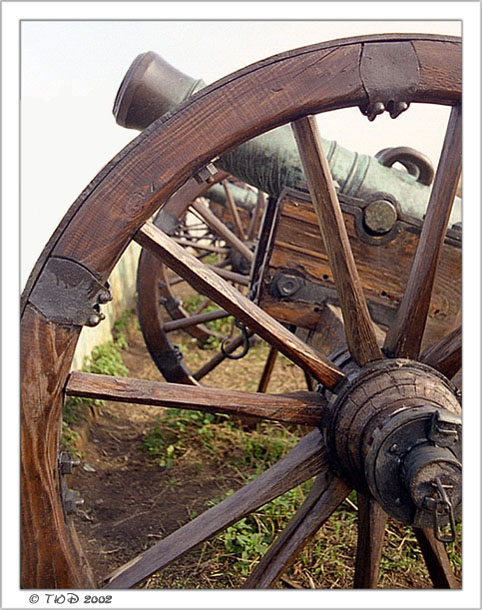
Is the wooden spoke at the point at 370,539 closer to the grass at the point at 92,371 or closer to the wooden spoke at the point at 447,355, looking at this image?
the wooden spoke at the point at 447,355

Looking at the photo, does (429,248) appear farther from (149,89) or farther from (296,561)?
(296,561)

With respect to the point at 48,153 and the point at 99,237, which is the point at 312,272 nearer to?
the point at 99,237

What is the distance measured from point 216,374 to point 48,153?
1691 mm

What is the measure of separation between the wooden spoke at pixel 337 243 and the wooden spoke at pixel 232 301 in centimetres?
9

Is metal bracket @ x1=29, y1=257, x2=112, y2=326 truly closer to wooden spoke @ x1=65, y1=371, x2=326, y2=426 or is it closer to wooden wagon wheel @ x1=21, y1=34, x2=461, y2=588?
wooden wagon wheel @ x1=21, y1=34, x2=461, y2=588

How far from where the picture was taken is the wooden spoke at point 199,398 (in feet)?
4.50

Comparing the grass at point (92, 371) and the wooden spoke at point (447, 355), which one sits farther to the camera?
the grass at point (92, 371)

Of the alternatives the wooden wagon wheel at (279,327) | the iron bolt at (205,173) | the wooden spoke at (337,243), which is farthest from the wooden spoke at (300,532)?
the iron bolt at (205,173)

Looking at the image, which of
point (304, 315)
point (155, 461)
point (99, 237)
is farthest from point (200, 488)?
point (99, 237)

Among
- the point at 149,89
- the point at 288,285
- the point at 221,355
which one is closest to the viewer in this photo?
the point at 149,89

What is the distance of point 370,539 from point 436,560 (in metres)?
0.18

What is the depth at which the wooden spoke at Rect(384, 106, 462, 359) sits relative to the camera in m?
1.51

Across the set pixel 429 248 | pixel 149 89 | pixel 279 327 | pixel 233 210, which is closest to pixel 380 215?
pixel 429 248

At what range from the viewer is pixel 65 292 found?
128 cm
